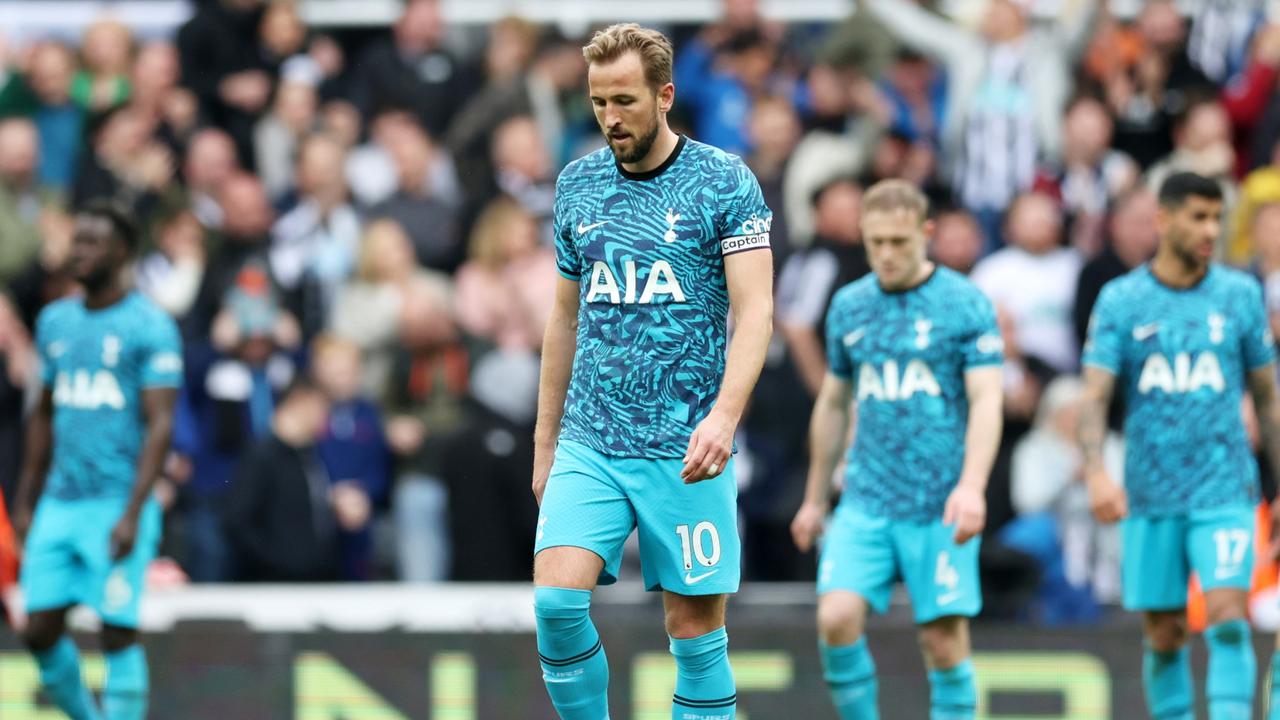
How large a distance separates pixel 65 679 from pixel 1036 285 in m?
6.33

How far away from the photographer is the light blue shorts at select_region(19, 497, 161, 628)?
962 centimetres

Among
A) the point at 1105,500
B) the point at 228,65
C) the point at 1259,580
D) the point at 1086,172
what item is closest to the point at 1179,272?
the point at 1105,500

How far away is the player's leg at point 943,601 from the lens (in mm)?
8547

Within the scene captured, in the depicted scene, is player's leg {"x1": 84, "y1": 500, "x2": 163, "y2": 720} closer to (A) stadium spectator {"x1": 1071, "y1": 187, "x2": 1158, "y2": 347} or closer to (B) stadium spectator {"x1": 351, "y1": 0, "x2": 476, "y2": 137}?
(B) stadium spectator {"x1": 351, "y1": 0, "x2": 476, "y2": 137}

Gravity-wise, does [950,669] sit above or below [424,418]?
below

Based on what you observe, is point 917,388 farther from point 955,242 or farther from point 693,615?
point 955,242

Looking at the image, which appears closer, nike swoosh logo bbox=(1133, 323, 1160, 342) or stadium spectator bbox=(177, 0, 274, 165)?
nike swoosh logo bbox=(1133, 323, 1160, 342)

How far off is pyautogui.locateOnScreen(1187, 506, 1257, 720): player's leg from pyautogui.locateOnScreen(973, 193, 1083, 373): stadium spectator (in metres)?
3.57

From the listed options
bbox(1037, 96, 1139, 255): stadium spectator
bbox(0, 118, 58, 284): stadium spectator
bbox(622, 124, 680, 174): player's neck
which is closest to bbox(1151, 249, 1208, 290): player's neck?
bbox(622, 124, 680, 174): player's neck

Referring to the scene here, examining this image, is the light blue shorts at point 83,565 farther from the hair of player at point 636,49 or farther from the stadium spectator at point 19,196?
the hair of player at point 636,49

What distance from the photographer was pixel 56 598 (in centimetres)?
962

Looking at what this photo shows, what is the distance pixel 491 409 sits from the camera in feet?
39.6

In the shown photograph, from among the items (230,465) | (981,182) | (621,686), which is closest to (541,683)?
(621,686)

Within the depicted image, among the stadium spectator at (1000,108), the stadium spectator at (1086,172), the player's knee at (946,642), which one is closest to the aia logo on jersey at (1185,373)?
the player's knee at (946,642)
